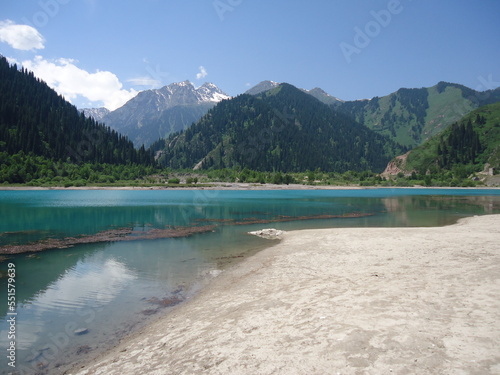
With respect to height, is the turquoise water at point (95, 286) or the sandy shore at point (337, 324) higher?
the sandy shore at point (337, 324)

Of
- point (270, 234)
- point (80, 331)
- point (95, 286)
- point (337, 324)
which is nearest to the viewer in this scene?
point (337, 324)

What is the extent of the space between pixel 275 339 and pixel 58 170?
180084 millimetres

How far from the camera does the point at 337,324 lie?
8.44 m

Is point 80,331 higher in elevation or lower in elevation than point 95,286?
higher

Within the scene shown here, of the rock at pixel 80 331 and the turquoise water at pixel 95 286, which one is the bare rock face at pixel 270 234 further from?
the rock at pixel 80 331

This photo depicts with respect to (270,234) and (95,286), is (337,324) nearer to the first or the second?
(95,286)

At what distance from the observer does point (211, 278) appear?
17078 millimetres

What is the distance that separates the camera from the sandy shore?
258 inches

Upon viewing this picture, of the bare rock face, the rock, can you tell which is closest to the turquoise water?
the rock

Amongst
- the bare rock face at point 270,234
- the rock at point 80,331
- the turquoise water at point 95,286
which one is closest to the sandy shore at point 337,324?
the turquoise water at point 95,286

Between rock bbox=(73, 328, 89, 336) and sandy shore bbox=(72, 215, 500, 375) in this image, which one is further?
rock bbox=(73, 328, 89, 336)

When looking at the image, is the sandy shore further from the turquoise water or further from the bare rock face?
the bare rock face

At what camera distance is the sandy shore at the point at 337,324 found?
6.55 metres

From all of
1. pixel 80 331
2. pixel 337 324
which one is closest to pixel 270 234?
pixel 80 331
